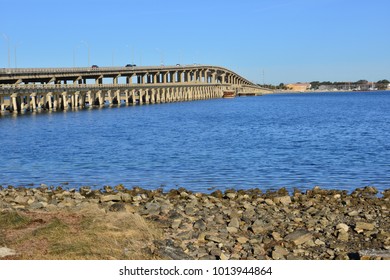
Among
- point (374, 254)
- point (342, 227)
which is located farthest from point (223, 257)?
point (342, 227)

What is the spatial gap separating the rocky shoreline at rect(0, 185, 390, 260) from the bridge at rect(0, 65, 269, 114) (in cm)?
6930

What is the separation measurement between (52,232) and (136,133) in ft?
145

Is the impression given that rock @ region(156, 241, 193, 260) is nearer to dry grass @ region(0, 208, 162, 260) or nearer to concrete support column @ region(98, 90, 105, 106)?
dry grass @ region(0, 208, 162, 260)

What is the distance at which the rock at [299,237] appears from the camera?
13.9 m

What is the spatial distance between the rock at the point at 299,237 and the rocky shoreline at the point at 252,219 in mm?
25

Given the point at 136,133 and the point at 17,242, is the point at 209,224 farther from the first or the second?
the point at 136,133

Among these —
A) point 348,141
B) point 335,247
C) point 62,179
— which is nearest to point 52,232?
point 335,247

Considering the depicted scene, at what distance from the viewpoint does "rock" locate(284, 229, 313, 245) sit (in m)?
13.9

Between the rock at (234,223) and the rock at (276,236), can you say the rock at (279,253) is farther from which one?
the rock at (234,223)

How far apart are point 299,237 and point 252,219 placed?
92.6 inches

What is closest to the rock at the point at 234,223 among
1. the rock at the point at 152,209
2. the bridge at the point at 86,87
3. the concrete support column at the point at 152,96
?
the rock at the point at 152,209

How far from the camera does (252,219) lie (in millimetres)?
16156

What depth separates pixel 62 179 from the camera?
2742 centimetres

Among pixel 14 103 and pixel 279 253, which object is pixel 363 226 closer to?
pixel 279 253
